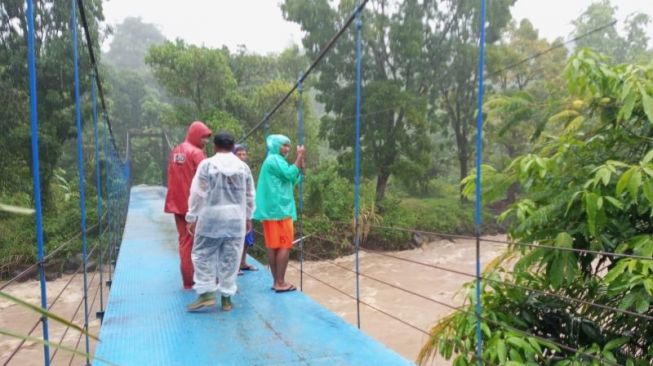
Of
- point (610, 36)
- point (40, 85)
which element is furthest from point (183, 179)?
point (610, 36)

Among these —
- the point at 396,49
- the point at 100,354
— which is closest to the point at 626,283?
the point at 100,354

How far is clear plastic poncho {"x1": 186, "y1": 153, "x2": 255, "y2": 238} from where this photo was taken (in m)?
2.04

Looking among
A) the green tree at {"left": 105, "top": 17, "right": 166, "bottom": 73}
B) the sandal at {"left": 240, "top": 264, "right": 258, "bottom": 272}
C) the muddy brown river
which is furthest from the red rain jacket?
the green tree at {"left": 105, "top": 17, "right": 166, "bottom": 73}

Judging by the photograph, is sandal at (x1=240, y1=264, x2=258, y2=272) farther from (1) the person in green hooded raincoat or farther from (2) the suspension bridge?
(1) the person in green hooded raincoat

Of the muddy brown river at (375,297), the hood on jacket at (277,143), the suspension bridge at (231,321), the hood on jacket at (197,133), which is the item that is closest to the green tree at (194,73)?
the muddy brown river at (375,297)

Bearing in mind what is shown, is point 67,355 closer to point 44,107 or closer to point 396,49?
point 44,107

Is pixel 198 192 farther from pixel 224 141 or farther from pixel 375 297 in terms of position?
pixel 375 297

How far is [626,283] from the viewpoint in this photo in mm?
1434

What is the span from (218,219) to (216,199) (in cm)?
8

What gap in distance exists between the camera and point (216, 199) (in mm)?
2045

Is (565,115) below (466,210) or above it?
above

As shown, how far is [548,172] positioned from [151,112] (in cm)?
1639

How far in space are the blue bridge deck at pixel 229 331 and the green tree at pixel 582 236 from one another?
0.40 metres

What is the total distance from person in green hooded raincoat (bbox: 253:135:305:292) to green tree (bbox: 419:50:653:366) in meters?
Result: 0.83
